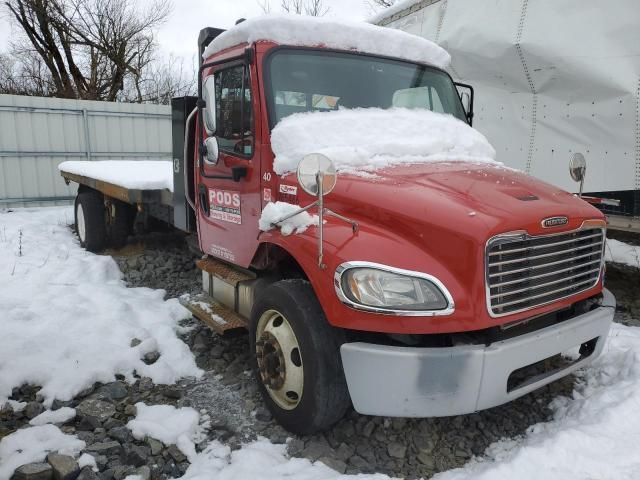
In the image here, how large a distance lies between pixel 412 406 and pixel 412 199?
1080 mm

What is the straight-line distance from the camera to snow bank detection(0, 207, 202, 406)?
384 centimetres

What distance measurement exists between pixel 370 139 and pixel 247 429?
2.07 m

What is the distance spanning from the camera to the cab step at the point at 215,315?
3895 millimetres

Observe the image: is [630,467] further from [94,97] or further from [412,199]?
[94,97]

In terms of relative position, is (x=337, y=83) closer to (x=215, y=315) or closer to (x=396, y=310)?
(x=396, y=310)

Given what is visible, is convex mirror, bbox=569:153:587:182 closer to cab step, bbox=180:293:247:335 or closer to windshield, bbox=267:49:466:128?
windshield, bbox=267:49:466:128

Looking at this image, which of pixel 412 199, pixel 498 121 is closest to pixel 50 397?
pixel 412 199

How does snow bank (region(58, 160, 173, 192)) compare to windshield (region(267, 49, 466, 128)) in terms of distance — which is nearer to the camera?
windshield (region(267, 49, 466, 128))

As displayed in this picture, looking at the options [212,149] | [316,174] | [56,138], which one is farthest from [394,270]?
→ [56,138]

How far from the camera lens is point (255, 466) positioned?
288cm

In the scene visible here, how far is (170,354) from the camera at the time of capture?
4.29 metres

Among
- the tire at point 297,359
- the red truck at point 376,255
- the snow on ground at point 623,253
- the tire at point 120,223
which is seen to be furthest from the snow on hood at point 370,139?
the tire at point 120,223

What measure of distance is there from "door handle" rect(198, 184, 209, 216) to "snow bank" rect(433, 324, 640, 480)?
9.20 ft

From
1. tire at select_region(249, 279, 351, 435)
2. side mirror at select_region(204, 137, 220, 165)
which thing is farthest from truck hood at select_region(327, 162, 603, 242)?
side mirror at select_region(204, 137, 220, 165)
